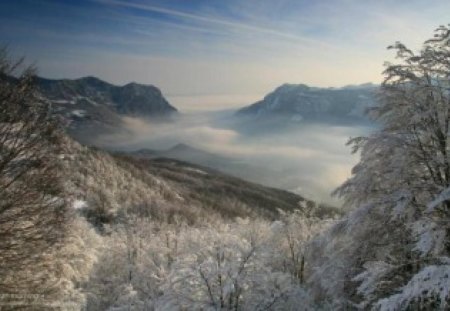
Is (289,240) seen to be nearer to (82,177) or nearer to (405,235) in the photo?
(405,235)

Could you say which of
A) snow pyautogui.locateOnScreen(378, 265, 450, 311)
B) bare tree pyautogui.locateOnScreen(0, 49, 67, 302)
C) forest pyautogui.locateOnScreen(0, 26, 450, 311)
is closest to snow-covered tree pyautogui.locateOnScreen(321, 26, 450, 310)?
forest pyautogui.locateOnScreen(0, 26, 450, 311)

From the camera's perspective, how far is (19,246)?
1780 centimetres

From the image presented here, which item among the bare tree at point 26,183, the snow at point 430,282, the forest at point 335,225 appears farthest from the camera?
the bare tree at point 26,183

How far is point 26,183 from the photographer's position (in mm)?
17797

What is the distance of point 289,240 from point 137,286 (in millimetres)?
12570

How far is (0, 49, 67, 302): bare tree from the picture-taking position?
17.1m

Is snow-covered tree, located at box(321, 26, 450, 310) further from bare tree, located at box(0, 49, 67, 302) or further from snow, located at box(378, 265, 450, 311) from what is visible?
bare tree, located at box(0, 49, 67, 302)

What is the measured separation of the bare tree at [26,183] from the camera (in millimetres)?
17062

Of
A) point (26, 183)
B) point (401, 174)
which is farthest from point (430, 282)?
point (26, 183)

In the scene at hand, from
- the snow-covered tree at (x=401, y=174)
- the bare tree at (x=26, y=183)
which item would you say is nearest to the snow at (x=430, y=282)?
the snow-covered tree at (x=401, y=174)

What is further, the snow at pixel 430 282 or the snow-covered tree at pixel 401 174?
the snow-covered tree at pixel 401 174

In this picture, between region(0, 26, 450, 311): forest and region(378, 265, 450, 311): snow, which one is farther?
region(0, 26, 450, 311): forest

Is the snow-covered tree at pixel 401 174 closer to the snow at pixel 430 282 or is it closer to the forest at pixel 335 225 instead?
the forest at pixel 335 225

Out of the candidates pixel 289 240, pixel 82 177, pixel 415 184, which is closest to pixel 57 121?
pixel 415 184
